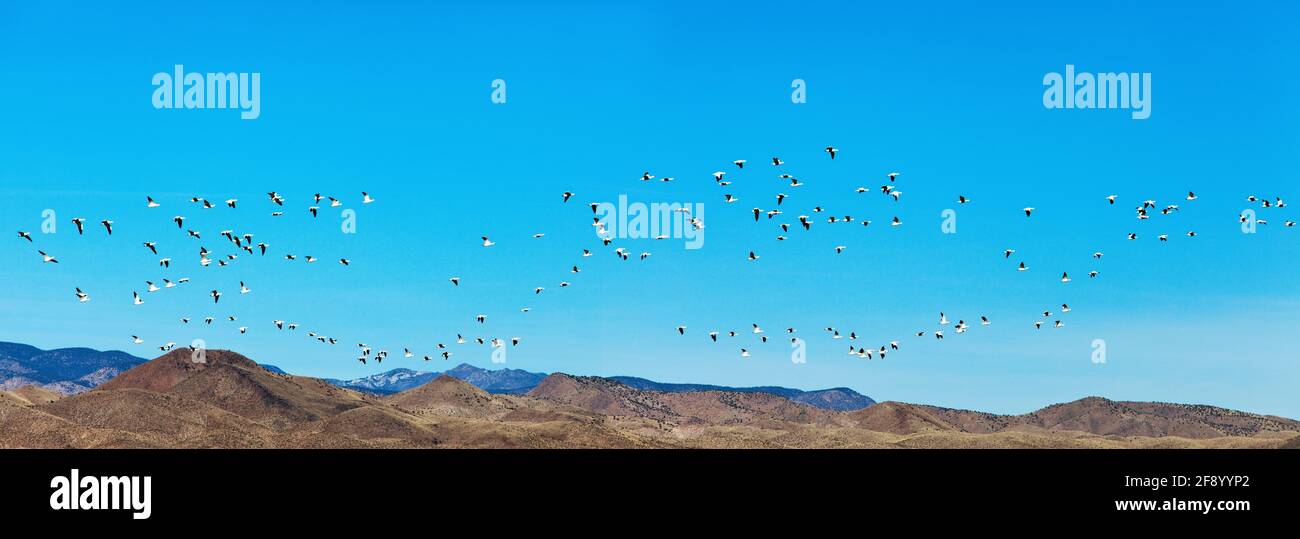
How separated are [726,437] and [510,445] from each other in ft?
168

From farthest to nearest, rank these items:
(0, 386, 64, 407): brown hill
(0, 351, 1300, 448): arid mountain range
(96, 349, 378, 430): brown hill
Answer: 1. (96, 349, 378, 430): brown hill
2. (0, 386, 64, 407): brown hill
3. (0, 351, 1300, 448): arid mountain range

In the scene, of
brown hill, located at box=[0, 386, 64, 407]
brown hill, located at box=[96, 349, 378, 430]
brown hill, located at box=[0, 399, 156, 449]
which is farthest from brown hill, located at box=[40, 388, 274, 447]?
brown hill, located at box=[96, 349, 378, 430]

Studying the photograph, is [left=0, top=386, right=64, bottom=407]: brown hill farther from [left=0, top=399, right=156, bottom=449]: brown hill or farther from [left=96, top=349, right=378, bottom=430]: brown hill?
[left=0, top=399, right=156, bottom=449]: brown hill

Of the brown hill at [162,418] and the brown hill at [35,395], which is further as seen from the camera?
the brown hill at [35,395]

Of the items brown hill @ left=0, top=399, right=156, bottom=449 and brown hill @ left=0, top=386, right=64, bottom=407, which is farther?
brown hill @ left=0, top=386, right=64, bottom=407

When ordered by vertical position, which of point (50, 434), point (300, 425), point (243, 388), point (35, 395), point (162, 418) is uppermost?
point (243, 388)

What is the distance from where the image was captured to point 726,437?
181125mm

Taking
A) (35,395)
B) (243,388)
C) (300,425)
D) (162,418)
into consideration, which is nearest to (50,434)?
(162,418)

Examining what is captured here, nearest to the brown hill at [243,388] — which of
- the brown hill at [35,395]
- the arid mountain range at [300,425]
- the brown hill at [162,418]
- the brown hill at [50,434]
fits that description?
the arid mountain range at [300,425]

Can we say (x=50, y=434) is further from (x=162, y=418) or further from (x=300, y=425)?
(x=300, y=425)

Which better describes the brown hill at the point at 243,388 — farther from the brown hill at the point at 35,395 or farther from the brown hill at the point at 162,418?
the brown hill at the point at 162,418

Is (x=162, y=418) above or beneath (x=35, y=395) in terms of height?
beneath

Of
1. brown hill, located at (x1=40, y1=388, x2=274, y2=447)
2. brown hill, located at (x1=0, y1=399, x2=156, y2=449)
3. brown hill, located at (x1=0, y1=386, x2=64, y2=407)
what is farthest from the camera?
brown hill, located at (x1=0, y1=386, x2=64, y2=407)
